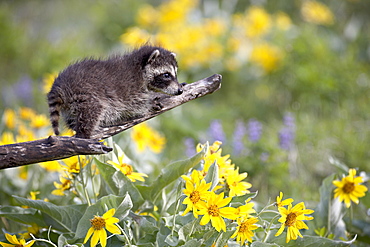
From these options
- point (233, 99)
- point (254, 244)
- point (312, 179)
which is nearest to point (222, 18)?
point (233, 99)

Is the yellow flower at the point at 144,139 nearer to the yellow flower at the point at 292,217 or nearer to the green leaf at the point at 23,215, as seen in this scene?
the green leaf at the point at 23,215

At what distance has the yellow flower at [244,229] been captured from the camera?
220 cm

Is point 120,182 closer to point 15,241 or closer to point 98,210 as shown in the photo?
point 98,210

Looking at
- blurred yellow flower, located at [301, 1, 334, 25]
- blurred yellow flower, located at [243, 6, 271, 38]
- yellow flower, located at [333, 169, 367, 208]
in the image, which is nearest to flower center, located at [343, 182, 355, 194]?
yellow flower, located at [333, 169, 367, 208]

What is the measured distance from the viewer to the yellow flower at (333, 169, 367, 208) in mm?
2709

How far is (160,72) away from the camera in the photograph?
123 inches

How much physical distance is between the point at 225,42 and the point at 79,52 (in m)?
2.37

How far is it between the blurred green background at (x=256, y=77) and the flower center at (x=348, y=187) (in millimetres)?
1182

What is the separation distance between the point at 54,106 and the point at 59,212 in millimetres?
648

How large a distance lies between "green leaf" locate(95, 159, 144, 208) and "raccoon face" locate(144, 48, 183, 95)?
0.73 metres

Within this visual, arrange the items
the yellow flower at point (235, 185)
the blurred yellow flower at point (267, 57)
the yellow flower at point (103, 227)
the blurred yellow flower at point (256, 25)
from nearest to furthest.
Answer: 1. the yellow flower at point (103, 227)
2. the yellow flower at point (235, 185)
3. the blurred yellow flower at point (267, 57)
4. the blurred yellow flower at point (256, 25)

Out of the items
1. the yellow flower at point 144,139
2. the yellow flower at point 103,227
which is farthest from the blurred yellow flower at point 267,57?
the yellow flower at point 103,227

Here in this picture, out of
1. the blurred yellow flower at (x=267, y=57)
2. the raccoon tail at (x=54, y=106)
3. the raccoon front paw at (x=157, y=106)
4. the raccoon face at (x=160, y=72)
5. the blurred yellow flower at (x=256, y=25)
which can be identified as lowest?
the raccoon front paw at (x=157, y=106)

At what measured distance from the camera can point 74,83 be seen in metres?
2.71
